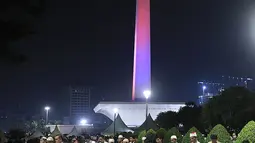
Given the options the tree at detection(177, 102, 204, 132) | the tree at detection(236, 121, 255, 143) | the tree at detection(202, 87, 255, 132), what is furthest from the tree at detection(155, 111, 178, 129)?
the tree at detection(236, 121, 255, 143)

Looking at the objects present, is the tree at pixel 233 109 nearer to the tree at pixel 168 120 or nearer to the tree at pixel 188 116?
the tree at pixel 188 116

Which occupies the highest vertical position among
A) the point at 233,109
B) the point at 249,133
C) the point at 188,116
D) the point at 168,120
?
the point at 233,109

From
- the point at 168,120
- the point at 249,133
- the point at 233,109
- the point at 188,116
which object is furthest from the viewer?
the point at 188,116

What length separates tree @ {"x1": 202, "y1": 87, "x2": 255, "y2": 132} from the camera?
37344 millimetres

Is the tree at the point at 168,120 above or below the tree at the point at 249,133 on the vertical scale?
below

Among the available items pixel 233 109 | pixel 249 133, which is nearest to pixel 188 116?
pixel 233 109

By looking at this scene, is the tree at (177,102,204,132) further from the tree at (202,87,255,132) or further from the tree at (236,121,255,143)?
the tree at (236,121,255,143)

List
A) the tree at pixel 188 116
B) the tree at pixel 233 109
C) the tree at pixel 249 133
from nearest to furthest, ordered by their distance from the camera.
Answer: the tree at pixel 249 133, the tree at pixel 233 109, the tree at pixel 188 116

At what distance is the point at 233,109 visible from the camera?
129 feet

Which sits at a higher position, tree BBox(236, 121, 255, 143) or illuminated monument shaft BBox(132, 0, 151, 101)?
illuminated monument shaft BBox(132, 0, 151, 101)

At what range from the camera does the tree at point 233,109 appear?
37.3m

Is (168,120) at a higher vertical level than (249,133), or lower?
lower

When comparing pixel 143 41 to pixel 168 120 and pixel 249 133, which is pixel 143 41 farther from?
pixel 249 133

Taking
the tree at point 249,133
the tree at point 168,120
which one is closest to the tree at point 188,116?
the tree at point 168,120
